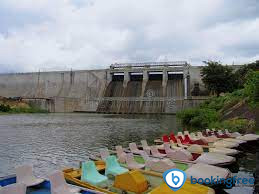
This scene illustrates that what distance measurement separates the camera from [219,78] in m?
52.4

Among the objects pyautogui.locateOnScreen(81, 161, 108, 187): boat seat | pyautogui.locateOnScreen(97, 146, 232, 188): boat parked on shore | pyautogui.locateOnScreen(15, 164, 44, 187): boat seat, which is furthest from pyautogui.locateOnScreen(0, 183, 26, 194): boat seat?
pyautogui.locateOnScreen(97, 146, 232, 188): boat parked on shore

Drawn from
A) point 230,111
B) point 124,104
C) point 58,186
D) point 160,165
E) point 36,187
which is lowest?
point 36,187

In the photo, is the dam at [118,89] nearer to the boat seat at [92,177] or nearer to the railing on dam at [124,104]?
the railing on dam at [124,104]

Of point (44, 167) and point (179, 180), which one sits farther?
point (44, 167)

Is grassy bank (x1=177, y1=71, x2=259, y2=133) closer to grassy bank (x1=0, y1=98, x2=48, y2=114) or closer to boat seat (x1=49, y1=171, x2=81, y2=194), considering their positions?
boat seat (x1=49, y1=171, x2=81, y2=194)

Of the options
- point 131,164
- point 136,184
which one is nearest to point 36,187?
point 136,184

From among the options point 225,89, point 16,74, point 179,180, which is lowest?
point 179,180

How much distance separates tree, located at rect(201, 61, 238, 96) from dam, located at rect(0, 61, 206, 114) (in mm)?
7585

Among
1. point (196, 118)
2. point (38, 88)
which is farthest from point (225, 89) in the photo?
point (38, 88)

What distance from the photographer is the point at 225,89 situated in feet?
172

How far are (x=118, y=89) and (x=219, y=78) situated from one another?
86.8 feet

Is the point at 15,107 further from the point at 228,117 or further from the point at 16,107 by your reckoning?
the point at 228,117

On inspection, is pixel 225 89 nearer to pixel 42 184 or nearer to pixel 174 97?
pixel 174 97

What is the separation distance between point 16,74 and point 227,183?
85.0 metres
